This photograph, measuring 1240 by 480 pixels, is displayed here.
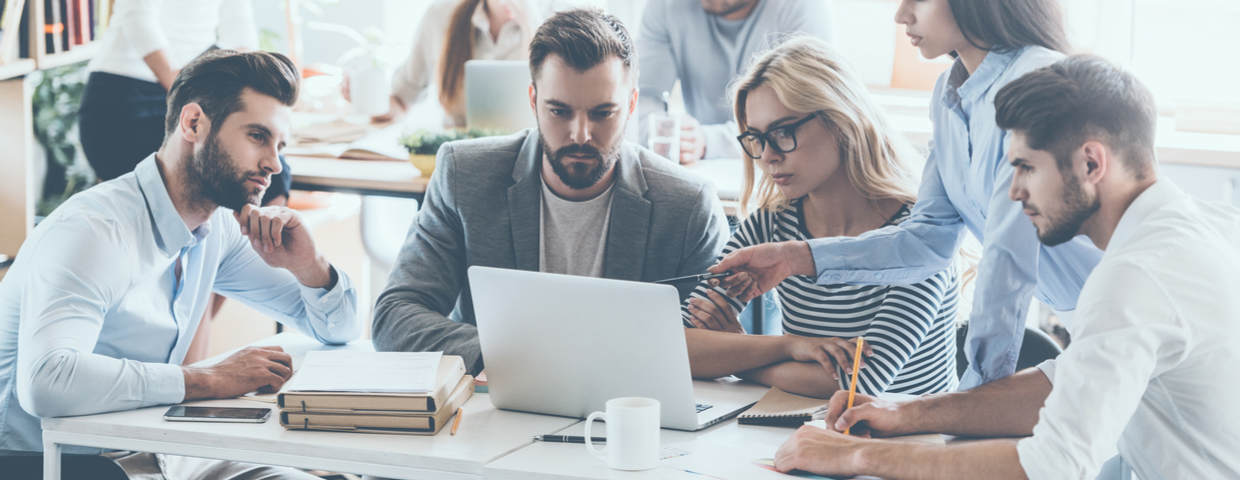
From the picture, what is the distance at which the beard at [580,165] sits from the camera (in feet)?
6.31

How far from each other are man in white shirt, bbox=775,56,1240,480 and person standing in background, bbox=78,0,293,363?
267 centimetres

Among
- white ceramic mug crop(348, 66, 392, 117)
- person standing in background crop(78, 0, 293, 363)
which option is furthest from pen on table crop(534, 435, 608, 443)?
white ceramic mug crop(348, 66, 392, 117)

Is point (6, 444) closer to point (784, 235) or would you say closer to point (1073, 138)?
point (784, 235)

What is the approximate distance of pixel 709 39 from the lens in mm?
3287

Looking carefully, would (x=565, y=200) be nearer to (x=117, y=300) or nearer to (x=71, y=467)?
(x=117, y=300)

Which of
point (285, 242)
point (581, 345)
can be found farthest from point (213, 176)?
point (581, 345)

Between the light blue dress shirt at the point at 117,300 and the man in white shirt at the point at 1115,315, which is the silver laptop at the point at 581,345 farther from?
the light blue dress shirt at the point at 117,300

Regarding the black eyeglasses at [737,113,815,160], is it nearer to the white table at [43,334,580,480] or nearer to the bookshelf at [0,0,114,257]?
the white table at [43,334,580,480]

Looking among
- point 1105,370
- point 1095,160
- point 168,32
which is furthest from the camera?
point 168,32

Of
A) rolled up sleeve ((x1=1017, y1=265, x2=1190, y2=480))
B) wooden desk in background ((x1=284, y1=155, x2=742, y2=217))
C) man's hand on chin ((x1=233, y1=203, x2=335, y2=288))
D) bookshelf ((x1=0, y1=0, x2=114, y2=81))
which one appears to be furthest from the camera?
wooden desk in background ((x1=284, y1=155, x2=742, y2=217))

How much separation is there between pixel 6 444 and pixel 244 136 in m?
0.67

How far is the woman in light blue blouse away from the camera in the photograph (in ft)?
4.89

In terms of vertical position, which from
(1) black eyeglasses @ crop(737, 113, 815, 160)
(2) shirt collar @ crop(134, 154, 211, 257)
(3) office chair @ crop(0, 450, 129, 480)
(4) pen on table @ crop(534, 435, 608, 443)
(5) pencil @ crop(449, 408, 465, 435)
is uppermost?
(1) black eyeglasses @ crop(737, 113, 815, 160)

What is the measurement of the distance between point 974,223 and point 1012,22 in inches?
15.2
